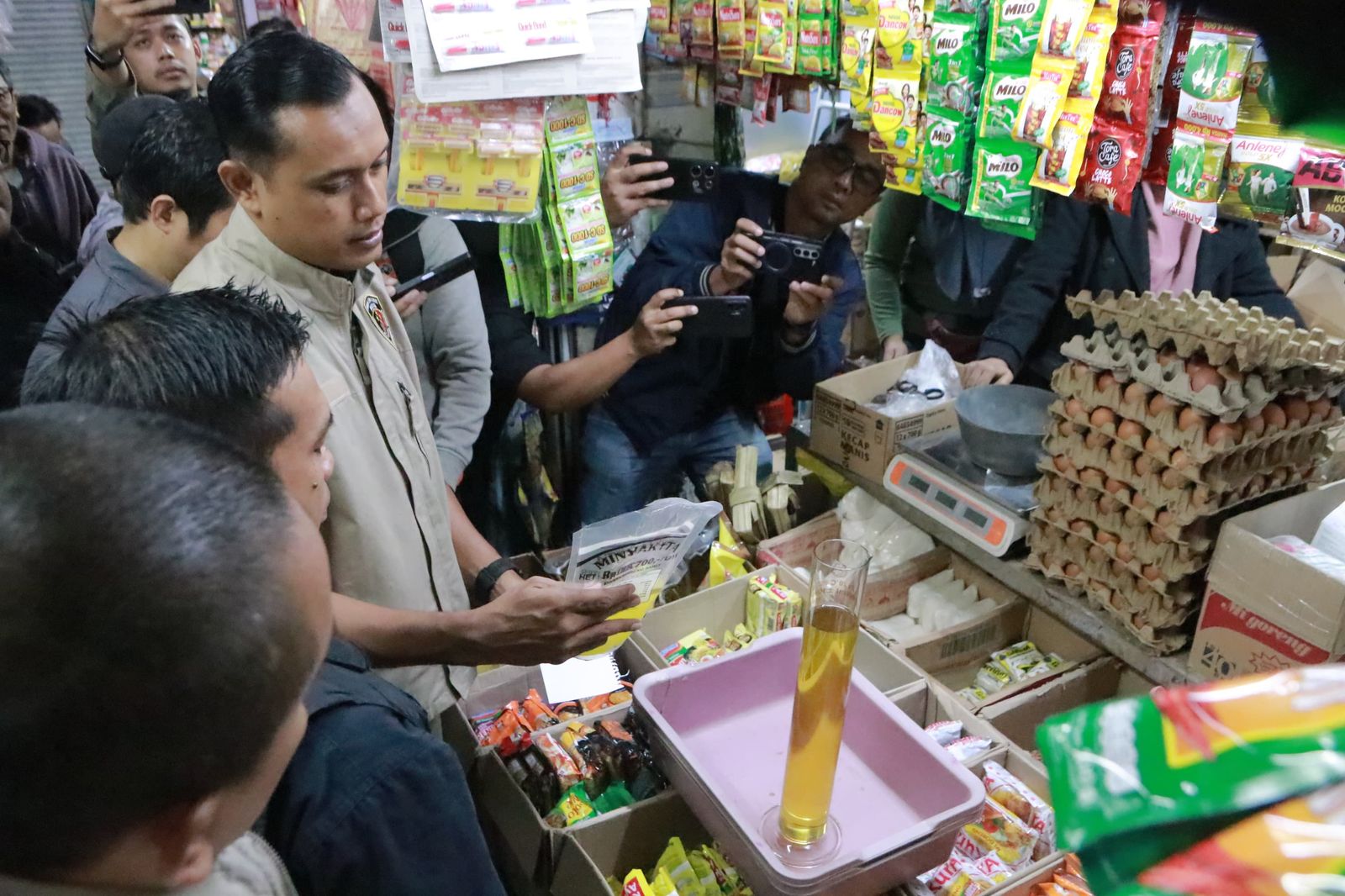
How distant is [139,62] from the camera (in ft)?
9.62

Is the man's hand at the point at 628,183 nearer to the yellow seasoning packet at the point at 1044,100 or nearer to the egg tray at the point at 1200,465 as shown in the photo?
the yellow seasoning packet at the point at 1044,100

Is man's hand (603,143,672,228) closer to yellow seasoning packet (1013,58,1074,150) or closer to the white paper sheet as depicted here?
the white paper sheet

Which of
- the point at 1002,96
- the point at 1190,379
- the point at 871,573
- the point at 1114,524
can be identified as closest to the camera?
the point at 1190,379

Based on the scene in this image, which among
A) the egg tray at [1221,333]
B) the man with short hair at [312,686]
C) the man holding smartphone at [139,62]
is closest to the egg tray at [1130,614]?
the egg tray at [1221,333]

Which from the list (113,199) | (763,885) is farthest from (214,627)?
(113,199)

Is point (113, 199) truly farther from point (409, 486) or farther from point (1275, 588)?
point (1275, 588)

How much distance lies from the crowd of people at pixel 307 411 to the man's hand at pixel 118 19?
0.01 m

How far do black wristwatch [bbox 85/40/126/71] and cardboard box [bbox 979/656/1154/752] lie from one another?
3.15 meters

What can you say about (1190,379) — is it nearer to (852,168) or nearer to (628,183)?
(852,168)

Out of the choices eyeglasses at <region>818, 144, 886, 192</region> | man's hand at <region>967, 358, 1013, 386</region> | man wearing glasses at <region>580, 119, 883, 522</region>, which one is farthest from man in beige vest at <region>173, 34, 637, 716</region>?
man's hand at <region>967, 358, 1013, 386</region>

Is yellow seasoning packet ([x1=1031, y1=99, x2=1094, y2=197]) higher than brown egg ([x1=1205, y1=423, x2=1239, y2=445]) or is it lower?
higher

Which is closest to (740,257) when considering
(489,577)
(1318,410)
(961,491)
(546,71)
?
(546,71)

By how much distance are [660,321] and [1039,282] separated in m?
1.07

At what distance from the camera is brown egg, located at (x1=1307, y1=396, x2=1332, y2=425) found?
4.84 ft
